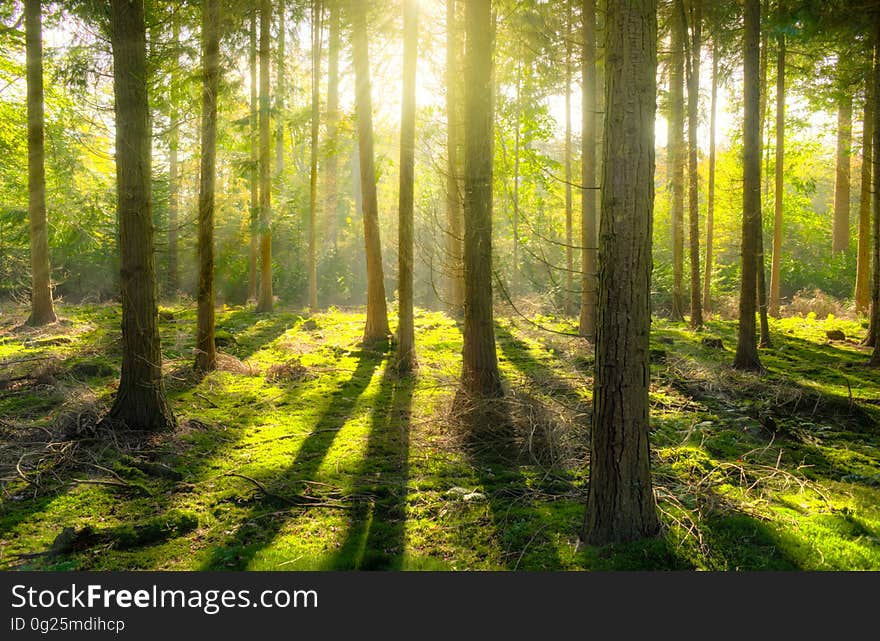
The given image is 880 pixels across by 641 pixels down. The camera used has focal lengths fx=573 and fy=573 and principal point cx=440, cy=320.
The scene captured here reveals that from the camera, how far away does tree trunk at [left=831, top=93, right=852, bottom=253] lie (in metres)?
19.4

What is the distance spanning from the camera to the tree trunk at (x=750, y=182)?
32.1 ft

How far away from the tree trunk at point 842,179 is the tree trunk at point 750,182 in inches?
415

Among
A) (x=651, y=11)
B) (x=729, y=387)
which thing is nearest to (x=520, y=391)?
(x=729, y=387)

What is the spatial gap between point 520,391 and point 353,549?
3.63 m

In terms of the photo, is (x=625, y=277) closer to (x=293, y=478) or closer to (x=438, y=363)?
(x=293, y=478)

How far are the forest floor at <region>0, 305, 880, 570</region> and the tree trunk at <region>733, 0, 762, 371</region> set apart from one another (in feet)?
1.98

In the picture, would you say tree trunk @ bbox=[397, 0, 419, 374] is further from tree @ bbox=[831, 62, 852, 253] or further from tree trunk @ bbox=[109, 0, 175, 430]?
tree @ bbox=[831, 62, 852, 253]

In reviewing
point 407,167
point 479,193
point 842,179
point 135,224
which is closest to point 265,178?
point 407,167

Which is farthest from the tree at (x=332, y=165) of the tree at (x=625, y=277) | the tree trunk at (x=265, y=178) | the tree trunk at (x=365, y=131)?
the tree at (x=625, y=277)

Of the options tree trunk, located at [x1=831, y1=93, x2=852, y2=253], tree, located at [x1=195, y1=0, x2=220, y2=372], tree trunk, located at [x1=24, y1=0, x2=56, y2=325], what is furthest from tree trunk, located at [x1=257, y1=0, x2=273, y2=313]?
tree trunk, located at [x1=831, y1=93, x2=852, y2=253]

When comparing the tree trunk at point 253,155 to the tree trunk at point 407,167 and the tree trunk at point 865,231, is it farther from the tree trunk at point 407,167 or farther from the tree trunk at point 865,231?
the tree trunk at point 865,231

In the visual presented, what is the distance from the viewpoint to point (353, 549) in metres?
4.35

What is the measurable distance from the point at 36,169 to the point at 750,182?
1544cm

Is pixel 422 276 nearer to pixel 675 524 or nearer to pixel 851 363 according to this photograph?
pixel 851 363
